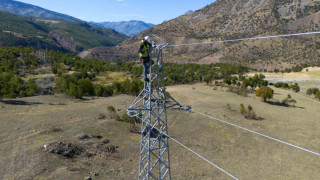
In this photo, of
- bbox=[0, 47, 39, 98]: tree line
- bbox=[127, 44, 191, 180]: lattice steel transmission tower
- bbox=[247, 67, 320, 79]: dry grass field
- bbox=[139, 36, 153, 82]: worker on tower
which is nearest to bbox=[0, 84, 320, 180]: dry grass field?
bbox=[0, 47, 39, 98]: tree line

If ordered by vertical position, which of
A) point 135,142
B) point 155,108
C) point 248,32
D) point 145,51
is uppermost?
point 248,32

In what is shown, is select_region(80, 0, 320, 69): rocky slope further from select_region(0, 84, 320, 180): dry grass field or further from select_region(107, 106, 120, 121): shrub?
select_region(107, 106, 120, 121): shrub

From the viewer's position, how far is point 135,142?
21.9 m

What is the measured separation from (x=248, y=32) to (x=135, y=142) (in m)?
132

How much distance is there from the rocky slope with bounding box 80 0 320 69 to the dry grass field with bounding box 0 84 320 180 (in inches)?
3155

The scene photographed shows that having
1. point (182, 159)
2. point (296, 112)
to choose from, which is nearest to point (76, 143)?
point (182, 159)

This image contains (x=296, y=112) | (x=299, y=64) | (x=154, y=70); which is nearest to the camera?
(x=154, y=70)

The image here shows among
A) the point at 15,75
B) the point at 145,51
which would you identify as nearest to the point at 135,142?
the point at 145,51

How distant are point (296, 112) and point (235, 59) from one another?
81.3m

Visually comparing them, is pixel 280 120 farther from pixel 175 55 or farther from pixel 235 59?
pixel 175 55

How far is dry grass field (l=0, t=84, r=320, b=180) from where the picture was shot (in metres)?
16.6

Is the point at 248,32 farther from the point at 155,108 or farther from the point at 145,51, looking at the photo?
the point at 145,51

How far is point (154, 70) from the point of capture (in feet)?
31.3

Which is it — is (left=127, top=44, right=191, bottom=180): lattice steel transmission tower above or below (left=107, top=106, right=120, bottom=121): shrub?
above
